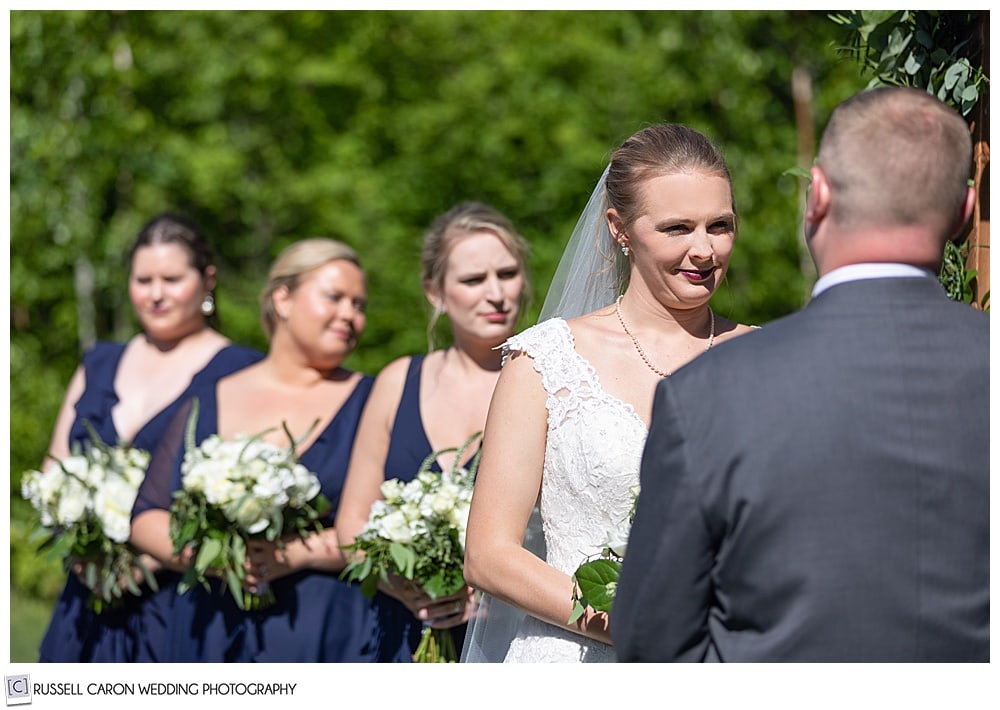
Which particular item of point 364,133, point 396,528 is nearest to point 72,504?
point 396,528

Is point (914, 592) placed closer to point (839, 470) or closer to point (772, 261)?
point (839, 470)

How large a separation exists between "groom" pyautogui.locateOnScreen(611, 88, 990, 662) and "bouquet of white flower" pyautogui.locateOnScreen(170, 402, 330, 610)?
2.22 metres

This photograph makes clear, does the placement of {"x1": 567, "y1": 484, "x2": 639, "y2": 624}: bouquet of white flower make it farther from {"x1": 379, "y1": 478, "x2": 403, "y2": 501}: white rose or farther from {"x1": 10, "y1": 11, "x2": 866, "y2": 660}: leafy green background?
{"x1": 10, "y1": 11, "x2": 866, "y2": 660}: leafy green background

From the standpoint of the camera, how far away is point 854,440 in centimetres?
191

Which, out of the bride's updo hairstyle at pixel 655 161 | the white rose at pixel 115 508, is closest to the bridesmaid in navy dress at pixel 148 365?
the white rose at pixel 115 508

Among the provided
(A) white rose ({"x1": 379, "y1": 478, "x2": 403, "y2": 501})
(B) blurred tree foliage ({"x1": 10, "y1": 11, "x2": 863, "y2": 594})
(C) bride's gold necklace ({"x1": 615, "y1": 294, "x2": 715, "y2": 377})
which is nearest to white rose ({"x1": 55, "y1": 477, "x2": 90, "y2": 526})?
(A) white rose ({"x1": 379, "y1": 478, "x2": 403, "y2": 501})

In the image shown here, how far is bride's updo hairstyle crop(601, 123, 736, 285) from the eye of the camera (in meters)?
2.79

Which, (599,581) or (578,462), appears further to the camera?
(578,462)

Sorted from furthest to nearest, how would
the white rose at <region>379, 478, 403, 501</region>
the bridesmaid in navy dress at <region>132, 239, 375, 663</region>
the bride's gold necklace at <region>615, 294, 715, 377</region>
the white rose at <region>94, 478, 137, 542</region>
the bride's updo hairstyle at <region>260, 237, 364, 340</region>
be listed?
1. the bride's updo hairstyle at <region>260, 237, 364, 340</region>
2. the white rose at <region>94, 478, 137, 542</region>
3. the bridesmaid in navy dress at <region>132, 239, 375, 663</region>
4. the white rose at <region>379, 478, 403, 501</region>
5. the bride's gold necklace at <region>615, 294, 715, 377</region>

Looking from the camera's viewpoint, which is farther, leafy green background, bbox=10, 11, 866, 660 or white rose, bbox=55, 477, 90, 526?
leafy green background, bbox=10, 11, 866, 660

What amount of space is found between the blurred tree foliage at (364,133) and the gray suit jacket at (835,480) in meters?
6.16

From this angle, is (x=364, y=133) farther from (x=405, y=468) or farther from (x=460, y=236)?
(x=405, y=468)

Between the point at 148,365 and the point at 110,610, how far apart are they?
1.10 m
